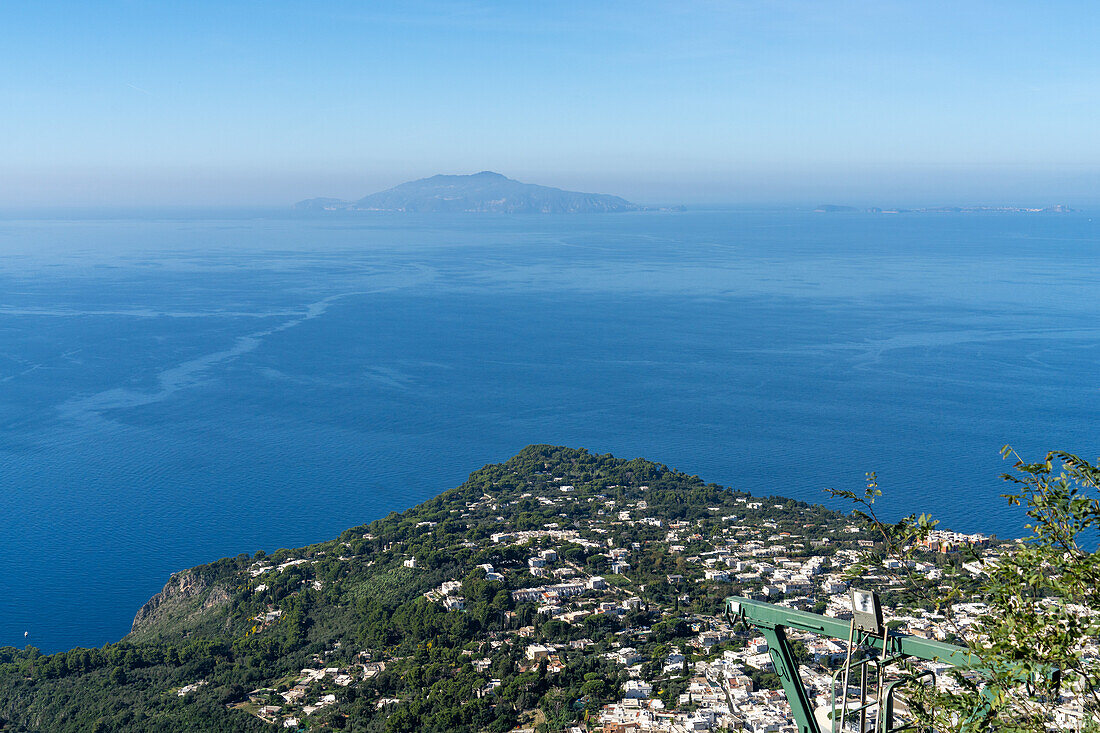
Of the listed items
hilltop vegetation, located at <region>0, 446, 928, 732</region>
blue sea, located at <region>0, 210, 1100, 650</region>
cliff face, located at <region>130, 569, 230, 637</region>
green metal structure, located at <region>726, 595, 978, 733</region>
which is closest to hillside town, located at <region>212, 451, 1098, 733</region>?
hilltop vegetation, located at <region>0, 446, 928, 732</region>

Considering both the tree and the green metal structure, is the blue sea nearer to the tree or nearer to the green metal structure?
the green metal structure

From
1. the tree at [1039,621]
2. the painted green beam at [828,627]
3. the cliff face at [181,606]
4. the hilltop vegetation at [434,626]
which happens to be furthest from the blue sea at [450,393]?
the tree at [1039,621]

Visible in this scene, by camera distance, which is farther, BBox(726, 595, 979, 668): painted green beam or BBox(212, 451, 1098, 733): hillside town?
BBox(212, 451, 1098, 733): hillside town

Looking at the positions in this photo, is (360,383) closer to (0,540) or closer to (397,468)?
(397,468)

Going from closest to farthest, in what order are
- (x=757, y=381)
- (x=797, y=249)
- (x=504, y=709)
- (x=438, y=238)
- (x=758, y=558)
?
(x=504, y=709) < (x=758, y=558) < (x=757, y=381) < (x=797, y=249) < (x=438, y=238)

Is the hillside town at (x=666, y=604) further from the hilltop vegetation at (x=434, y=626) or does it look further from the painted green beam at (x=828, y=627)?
the painted green beam at (x=828, y=627)

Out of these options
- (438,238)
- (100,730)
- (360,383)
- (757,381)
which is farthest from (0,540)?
(438,238)
